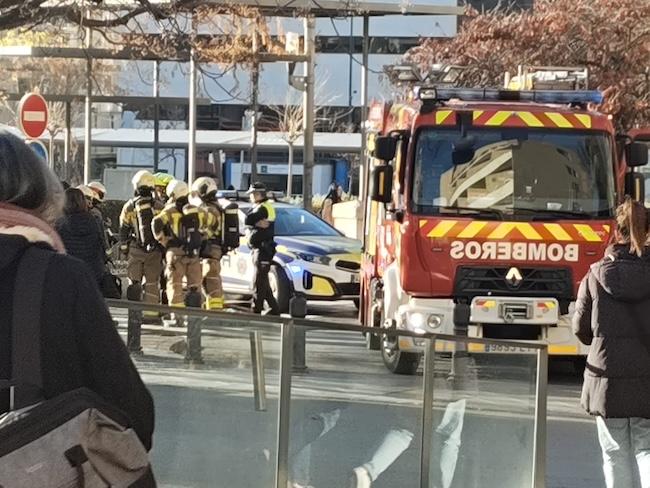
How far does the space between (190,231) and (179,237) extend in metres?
0.15

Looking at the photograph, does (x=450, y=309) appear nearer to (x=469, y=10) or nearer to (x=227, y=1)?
(x=227, y=1)

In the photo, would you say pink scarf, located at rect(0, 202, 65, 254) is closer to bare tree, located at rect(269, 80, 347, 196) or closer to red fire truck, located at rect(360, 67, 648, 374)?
red fire truck, located at rect(360, 67, 648, 374)

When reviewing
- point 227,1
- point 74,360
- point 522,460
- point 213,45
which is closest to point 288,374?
point 522,460

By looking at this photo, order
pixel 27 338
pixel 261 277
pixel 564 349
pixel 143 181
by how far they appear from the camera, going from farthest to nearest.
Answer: pixel 261 277 < pixel 143 181 < pixel 564 349 < pixel 27 338

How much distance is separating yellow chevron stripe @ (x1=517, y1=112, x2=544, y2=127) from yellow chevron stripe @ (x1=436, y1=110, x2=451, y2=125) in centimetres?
69

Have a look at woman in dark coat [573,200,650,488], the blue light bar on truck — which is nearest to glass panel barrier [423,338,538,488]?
woman in dark coat [573,200,650,488]

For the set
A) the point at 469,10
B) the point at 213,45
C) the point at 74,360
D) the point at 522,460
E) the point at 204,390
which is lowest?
the point at 522,460

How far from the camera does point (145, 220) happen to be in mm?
14422

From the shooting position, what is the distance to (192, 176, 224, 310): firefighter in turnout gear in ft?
48.7

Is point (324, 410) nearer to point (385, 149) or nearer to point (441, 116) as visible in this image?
point (385, 149)

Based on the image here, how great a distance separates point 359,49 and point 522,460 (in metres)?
54.9

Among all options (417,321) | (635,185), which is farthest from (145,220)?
(635,185)

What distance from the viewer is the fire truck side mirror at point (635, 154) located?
36.8 feet

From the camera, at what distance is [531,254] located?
11195 mm
